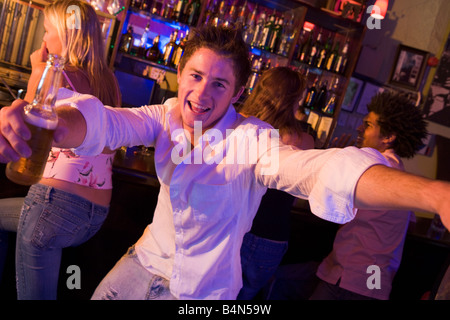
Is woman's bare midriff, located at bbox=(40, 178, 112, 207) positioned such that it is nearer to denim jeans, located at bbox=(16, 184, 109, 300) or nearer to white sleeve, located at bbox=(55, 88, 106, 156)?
denim jeans, located at bbox=(16, 184, 109, 300)

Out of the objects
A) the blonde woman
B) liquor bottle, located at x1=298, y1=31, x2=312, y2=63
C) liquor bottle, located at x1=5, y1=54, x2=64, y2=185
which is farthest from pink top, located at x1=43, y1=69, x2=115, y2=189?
liquor bottle, located at x1=298, y1=31, x2=312, y2=63

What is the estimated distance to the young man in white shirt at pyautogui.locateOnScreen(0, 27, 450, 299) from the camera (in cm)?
101

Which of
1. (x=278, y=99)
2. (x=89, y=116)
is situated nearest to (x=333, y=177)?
(x=89, y=116)

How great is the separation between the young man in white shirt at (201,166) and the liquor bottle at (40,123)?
35mm

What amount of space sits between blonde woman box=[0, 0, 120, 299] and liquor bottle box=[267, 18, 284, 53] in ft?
8.24

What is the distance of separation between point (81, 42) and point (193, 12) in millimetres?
2129

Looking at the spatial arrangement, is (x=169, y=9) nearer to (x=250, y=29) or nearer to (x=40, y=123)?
(x=250, y=29)

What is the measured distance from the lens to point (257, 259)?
1.91m

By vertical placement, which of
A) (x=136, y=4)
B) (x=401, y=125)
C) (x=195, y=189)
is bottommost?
(x=195, y=189)

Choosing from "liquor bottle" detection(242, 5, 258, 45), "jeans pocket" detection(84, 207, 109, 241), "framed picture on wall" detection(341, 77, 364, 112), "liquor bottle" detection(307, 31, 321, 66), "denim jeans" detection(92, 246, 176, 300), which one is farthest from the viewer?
"framed picture on wall" detection(341, 77, 364, 112)

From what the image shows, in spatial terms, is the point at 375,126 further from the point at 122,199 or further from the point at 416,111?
the point at 122,199

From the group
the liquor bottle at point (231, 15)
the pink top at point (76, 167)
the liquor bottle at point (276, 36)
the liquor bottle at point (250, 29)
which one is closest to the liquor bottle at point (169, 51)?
the liquor bottle at point (231, 15)

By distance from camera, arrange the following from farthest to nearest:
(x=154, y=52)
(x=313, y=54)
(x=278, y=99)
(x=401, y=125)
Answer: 1. (x=313, y=54)
2. (x=154, y=52)
3. (x=401, y=125)
4. (x=278, y=99)

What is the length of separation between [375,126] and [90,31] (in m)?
1.70
